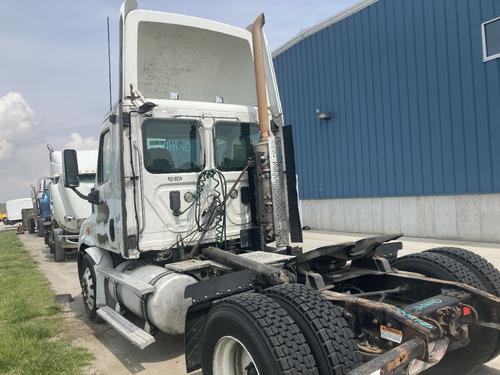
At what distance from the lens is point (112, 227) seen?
5746mm

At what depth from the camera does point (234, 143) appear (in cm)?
601

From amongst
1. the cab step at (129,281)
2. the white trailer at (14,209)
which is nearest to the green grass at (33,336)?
the cab step at (129,281)

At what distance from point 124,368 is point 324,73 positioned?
14143 mm

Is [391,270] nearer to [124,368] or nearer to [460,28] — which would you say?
[124,368]

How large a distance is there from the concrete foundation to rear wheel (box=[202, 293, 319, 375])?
10245mm

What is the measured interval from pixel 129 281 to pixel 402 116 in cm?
1103

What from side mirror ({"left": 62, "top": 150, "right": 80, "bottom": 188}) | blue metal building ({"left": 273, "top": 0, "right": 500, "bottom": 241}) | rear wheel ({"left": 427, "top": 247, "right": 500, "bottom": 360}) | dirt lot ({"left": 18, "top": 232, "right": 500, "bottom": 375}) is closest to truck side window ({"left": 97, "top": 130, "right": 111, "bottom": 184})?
side mirror ({"left": 62, "top": 150, "right": 80, "bottom": 188})

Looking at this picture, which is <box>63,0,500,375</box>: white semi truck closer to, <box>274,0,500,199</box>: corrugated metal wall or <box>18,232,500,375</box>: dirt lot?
<box>18,232,500,375</box>: dirt lot

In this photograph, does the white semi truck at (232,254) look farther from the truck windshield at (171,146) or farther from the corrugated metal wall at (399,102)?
the corrugated metal wall at (399,102)

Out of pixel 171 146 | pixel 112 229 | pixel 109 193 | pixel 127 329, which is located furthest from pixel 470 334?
pixel 109 193

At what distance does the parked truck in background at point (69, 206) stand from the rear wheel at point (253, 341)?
10835mm

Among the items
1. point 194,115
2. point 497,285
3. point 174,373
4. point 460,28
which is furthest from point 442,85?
point 174,373

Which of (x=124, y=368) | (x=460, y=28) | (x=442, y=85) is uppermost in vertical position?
(x=460, y=28)

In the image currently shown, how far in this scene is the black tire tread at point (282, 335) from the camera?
267cm
